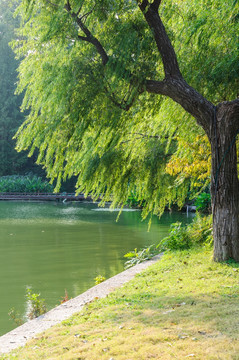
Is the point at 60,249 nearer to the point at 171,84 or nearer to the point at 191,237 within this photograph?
the point at 191,237

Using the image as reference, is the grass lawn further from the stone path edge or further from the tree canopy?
the tree canopy

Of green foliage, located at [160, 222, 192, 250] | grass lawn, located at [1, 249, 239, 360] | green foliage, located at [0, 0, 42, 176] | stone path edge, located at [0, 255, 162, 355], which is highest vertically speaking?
green foliage, located at [0, 0, 42, 176]

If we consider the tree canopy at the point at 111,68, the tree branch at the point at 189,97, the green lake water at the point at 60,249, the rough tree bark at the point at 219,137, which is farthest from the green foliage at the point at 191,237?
the tree branch at the point at 189,97

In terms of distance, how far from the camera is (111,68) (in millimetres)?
6449

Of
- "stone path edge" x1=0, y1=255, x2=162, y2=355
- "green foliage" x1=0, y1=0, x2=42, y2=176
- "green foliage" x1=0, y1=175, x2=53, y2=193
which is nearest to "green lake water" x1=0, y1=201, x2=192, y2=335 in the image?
"stone path edge" x1=0, y1=255, x2=162, y2=355

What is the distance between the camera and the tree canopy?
6453 mm

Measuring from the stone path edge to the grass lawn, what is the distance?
0.18 meters

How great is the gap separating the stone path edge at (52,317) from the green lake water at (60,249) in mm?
1291

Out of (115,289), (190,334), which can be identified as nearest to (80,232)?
(115,289)

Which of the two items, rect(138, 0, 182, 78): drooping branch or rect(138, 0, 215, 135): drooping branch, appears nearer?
rect(138, 0, 215, 135): drooping branch

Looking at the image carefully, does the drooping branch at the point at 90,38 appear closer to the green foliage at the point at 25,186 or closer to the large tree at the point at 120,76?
Answer: the large tree at the point at 120,76

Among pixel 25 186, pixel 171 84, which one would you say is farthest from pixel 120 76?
pixel 25 186

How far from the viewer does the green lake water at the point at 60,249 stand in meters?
8.44

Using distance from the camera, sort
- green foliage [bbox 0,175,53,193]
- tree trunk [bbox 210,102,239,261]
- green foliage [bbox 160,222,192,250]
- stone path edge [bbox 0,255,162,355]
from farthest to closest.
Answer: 1. green foliage [bbox 0,175,53,193]
2. green foliage [bbox 160,222,192,250]
3. tree trunk [bbox 210,102,239,261]
4. stone path edge [bbox 0,255,162,355]
